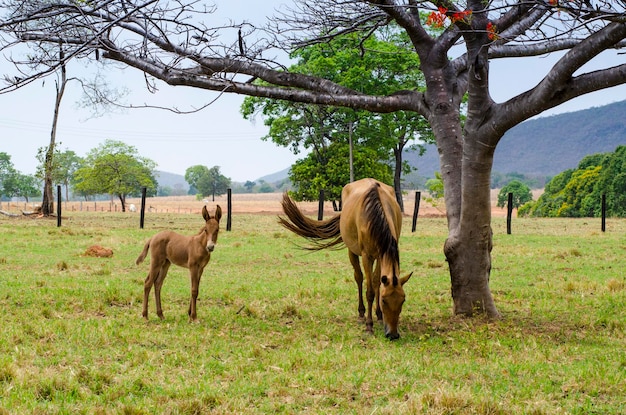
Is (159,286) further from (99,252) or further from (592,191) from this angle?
(592,191)

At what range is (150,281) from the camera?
8.19 metres

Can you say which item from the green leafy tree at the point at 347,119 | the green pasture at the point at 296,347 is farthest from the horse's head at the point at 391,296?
the green leafy tree at the point at 347,119

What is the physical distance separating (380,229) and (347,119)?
35.1 meters

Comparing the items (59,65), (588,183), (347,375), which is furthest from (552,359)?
(588,183)

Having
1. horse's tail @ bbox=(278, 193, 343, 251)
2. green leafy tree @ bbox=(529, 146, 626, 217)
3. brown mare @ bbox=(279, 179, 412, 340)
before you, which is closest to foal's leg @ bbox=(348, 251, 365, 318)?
brown mare @ bbox=(279, 179, 412, 340)

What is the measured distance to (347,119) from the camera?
4194cm

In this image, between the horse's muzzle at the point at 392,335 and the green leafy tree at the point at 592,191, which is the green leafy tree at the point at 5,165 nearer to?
the green leafy tree at the point at 592,191

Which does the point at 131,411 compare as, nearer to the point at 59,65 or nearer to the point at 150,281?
the point at 150,281

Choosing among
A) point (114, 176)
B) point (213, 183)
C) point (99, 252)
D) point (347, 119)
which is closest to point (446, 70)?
point (99, 252)

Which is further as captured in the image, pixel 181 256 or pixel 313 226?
pixel 313 226

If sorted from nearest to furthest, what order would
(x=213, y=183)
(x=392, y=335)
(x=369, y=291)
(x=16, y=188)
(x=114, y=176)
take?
1. (x=392, y=335)
2. (x=369, y=291)
3. (x=114, y=176)
4. (x=16, y=188)
5. (x=213, y=183)

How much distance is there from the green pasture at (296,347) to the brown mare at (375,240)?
15.7 inches

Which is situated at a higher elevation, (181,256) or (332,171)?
(332,171)

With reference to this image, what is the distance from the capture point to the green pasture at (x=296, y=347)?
16.1 feet
